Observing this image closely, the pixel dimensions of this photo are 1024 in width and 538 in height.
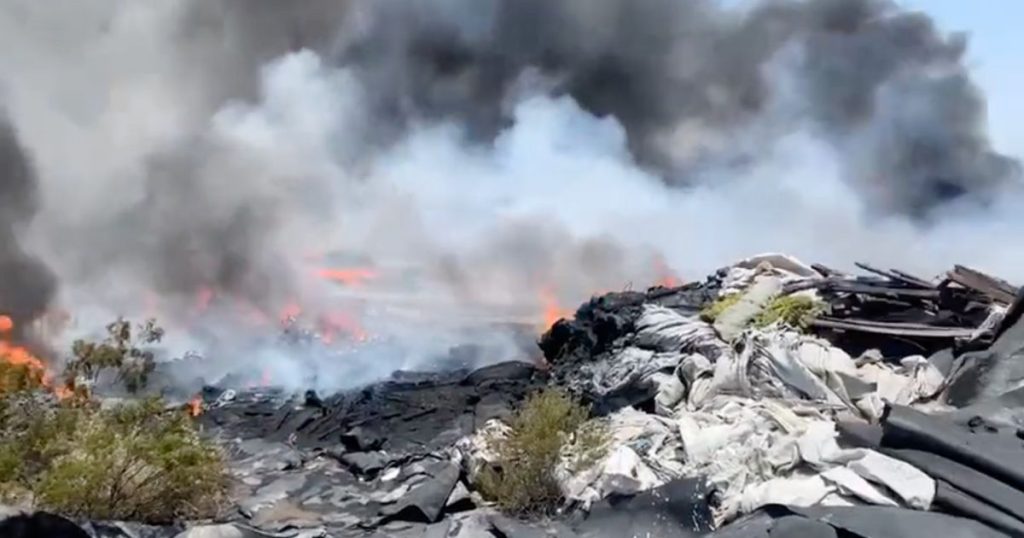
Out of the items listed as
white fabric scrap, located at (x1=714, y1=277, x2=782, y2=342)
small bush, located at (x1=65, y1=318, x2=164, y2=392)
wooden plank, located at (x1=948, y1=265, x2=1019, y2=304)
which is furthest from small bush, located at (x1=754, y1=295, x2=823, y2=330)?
small bush, located at (x1=65, y1=318, x2=164, y2=392)

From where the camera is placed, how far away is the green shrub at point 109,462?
5648 millimetres

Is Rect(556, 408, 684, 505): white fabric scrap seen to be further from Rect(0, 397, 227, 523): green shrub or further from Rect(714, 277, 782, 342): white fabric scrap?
Rect(0, 397, 227, 523): green shrub

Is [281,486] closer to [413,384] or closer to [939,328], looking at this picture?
[413,384]

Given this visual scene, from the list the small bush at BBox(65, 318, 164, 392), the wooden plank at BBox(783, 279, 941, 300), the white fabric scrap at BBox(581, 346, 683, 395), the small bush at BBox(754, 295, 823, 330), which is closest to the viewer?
the white fabric scrap at BBox(581, 346, 683, 395)

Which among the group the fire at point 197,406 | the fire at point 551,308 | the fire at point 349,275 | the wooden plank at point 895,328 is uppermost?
the fire at point 349,275

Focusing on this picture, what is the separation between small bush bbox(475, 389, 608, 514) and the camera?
623 centimetres

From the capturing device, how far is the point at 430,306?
23312mm

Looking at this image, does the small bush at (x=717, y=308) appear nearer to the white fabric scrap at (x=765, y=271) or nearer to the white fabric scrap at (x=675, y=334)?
the white fabric scrap at (x=675, y=334)

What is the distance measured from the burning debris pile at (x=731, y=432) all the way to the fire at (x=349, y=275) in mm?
12911

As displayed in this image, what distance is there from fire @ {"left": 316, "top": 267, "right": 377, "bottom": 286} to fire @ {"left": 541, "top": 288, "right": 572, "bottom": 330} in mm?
5567

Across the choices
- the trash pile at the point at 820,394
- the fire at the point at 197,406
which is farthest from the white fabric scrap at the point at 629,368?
the fire at the point at 197,406

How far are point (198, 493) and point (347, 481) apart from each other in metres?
1.76

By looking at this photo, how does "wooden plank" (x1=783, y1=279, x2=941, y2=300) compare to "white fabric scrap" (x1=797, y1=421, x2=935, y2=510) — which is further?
"wooden plank" (x1=783, y1=279, x2=941, y2=300)

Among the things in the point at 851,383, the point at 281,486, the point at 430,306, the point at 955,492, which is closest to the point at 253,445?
the point at 281,486
